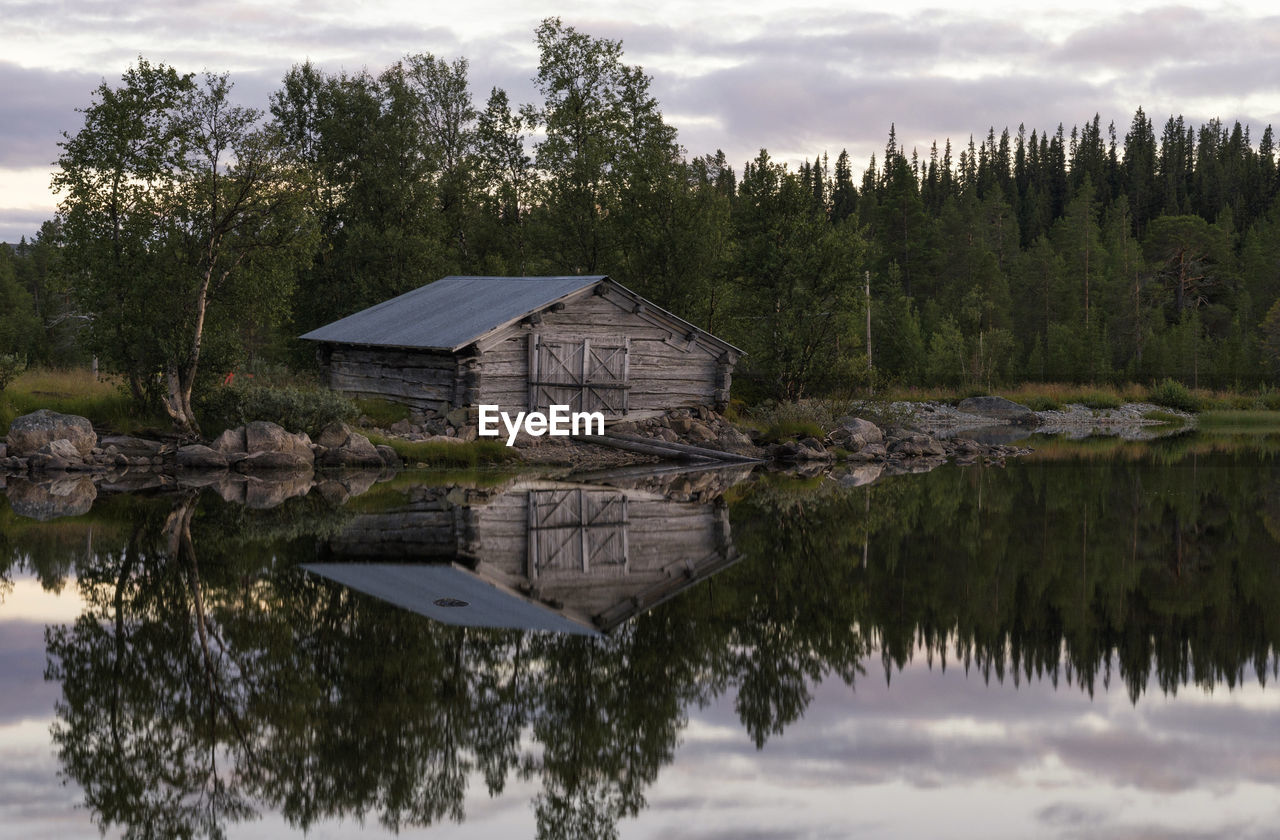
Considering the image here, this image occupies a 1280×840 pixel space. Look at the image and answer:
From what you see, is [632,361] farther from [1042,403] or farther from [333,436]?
[1042,403]

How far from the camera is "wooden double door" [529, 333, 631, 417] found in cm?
3078

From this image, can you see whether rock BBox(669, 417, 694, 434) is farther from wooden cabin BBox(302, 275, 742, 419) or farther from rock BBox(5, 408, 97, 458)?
rock BBox(5, 408, 97, 458)

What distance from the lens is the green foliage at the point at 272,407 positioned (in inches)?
1052

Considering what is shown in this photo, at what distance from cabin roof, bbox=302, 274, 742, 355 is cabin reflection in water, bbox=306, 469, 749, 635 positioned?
32.8 ft

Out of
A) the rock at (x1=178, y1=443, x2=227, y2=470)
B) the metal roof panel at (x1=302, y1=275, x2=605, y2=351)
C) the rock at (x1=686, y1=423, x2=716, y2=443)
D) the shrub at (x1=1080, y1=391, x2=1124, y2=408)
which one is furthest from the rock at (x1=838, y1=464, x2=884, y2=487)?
the shrub at (x1=1080, y1=391, x2=1124, y2=408)

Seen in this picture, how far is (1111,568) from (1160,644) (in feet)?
12.8

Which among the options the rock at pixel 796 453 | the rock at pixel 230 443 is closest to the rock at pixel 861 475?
the rock at pixel 796 453

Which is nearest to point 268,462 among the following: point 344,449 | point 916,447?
point 344,449

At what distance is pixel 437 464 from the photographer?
26.7 metres

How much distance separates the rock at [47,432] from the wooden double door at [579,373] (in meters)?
10.3

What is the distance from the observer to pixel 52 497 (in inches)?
802

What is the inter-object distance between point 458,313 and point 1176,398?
129 ft

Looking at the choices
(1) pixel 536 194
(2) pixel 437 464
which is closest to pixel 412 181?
(1) pixel 536 194

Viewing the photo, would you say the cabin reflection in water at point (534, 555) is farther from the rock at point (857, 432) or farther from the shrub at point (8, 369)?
the shrub at point (8, 369)
